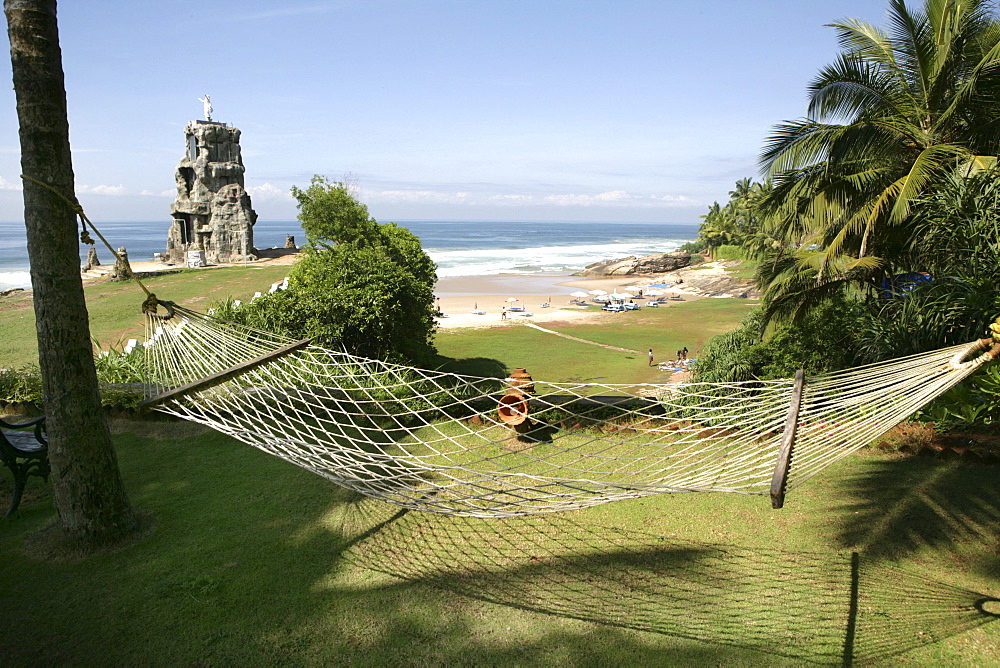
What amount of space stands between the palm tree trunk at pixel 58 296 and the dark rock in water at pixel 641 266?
Result: 1192 inches

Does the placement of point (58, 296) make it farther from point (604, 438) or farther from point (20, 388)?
point (20, 388)

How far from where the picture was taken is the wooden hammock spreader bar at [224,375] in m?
2.89

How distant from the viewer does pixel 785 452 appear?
197 centimetres

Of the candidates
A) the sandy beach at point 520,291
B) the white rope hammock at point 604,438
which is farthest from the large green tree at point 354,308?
the sandy beach at point 520,291

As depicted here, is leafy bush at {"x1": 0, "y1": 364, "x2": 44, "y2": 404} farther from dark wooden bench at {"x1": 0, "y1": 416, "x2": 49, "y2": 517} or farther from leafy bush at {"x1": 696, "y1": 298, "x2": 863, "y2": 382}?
leafy bush at {"x1": 696, "y1": 298, "x2": 863, "y2": 382}

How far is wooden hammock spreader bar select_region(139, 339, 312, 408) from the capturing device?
9.48 ft

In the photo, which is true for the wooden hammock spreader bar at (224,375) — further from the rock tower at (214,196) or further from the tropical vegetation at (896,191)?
the rock tower at (214,196)

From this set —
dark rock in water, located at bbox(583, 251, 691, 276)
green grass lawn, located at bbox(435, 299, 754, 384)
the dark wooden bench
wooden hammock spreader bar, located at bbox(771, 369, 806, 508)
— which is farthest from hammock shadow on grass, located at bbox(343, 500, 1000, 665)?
dark rock in water, located at bbox(583, 251, 691, 276)

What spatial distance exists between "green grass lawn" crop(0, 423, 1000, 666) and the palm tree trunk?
27 cm

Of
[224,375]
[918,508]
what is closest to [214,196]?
[224,375]

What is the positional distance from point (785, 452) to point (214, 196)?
2376 cm

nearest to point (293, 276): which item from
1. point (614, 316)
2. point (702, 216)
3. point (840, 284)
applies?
point (840, 284)

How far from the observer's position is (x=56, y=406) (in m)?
2.71

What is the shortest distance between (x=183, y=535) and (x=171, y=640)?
2.72 ft
